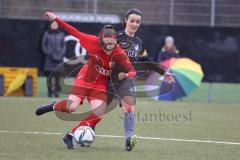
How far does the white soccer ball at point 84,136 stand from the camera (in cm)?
984

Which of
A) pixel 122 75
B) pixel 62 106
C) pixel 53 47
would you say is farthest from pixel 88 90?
pixel 53 47

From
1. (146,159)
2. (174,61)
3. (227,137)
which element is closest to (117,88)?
(146,159)

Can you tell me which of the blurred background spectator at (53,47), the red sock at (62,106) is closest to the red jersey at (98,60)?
the red sock at (62,106)

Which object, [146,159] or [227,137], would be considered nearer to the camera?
[146,159]

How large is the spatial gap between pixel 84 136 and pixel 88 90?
597mm

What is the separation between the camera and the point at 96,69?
998 centimetres

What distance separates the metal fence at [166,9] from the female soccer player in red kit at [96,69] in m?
12.0

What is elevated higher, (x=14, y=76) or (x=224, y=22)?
(x=224, y=22)

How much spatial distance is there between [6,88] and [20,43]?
164cm

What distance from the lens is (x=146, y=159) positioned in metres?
8.97

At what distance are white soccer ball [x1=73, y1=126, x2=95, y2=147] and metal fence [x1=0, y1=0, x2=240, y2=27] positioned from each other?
40.2 feet

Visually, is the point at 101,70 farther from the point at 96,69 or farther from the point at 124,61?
the point at 124,61

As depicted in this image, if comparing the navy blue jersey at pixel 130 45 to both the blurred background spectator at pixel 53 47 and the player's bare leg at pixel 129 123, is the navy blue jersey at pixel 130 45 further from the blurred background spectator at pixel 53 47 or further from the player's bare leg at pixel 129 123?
the blurred background spectator at pixel 53 47

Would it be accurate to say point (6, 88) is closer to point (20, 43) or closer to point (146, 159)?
point (20, 43)
